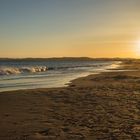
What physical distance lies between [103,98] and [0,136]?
7.84 m

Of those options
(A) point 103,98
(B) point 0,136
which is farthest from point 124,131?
(A) point 103,98

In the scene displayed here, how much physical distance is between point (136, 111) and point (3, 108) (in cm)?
507

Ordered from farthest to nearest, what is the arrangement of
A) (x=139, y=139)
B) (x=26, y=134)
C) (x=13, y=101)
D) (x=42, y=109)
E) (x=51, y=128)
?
(x=13, y=101), (x=42, y=109), (x=51, y=128), (x=26, y=134), (x=139, y=139)

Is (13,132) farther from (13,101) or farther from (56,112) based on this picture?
(13,101)

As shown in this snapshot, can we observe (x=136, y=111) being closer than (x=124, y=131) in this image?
No

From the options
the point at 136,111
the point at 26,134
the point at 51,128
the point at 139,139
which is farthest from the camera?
the point at 136,111

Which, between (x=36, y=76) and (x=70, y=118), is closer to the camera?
(x=70, y=118)

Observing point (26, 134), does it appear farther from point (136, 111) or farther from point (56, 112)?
point (136, 111)

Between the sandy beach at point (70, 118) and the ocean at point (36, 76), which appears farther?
the ocean at point (36, 76)

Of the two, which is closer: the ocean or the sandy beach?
the sandy beach

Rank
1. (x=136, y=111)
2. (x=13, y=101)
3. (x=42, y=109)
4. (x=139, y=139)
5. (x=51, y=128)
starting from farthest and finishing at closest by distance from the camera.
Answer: (x=13, y=101) → (x=42, y=109) → (x=136, y=111) → (x=51, y=128) → (x=139, y=139)

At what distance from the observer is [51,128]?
30.2 feet

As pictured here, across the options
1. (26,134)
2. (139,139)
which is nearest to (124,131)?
(139,139)

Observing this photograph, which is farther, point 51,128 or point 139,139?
point 51,128
